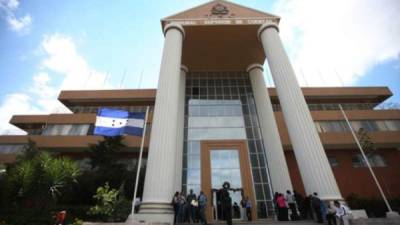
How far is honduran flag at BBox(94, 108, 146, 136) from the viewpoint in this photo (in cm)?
1112

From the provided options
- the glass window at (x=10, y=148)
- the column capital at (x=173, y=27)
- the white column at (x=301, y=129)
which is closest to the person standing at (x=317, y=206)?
the white column at (x=301, y=129)

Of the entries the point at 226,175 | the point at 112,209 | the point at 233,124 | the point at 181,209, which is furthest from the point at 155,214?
the point at 233,124

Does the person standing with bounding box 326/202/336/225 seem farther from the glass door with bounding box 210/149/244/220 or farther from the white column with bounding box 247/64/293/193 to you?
the glass door with bounding box 210/149/244/220

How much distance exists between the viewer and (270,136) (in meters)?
17.6

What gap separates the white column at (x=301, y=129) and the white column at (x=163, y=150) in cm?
666

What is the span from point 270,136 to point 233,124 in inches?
136

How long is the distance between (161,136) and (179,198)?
10.8 feet

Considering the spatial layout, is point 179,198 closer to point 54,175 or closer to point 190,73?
point 54,175

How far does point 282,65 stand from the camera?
14164 mm

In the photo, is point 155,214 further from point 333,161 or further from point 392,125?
point 392,125

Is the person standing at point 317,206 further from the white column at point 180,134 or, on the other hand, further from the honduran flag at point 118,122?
the white column at point 180,134

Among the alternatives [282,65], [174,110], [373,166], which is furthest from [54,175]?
[373,166]

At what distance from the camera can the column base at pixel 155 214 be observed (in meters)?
9.33

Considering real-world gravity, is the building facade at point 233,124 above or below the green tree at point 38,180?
above
